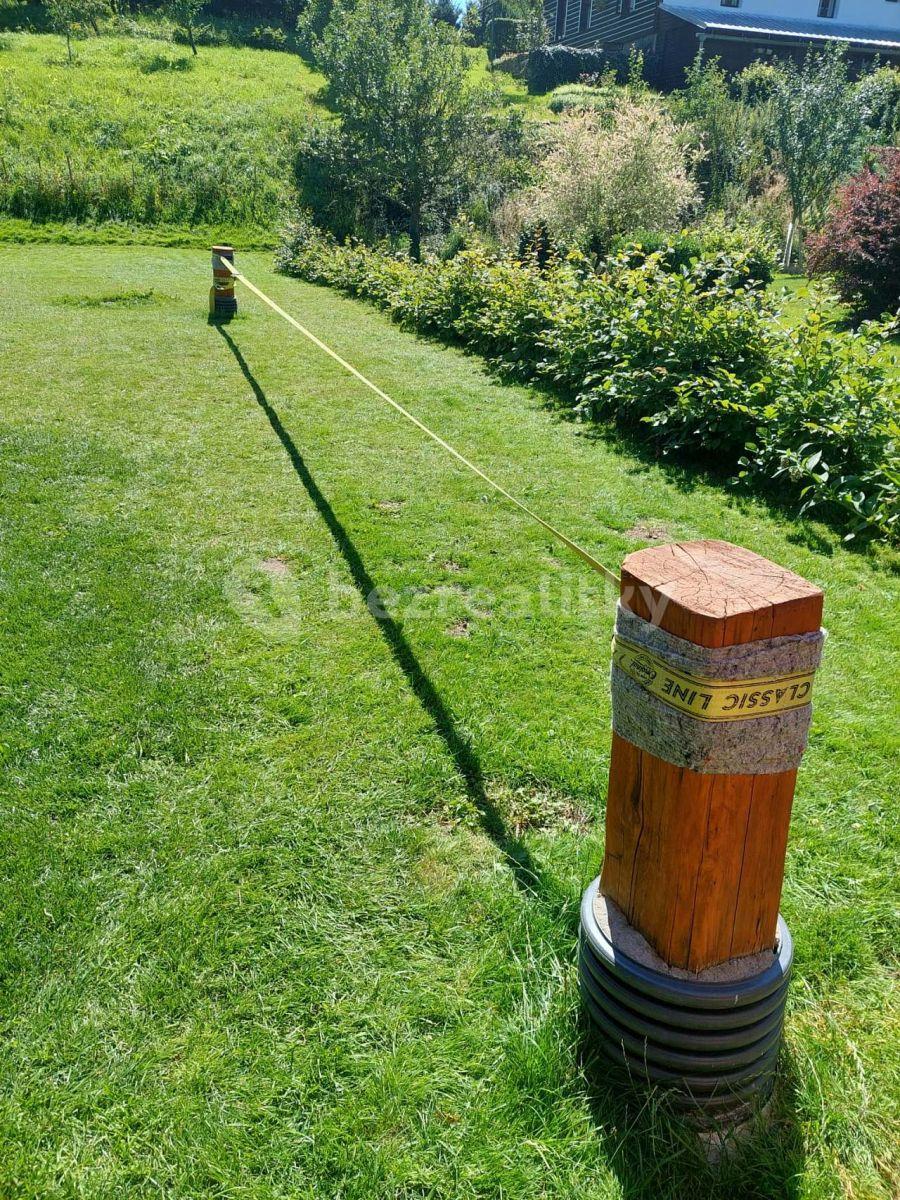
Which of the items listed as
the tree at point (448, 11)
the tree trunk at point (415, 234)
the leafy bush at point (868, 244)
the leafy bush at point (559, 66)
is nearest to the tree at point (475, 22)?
the tree at point (448, 11)

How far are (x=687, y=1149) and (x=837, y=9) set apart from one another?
48.8 metres

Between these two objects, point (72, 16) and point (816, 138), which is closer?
point (816, 138)

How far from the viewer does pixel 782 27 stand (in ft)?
115

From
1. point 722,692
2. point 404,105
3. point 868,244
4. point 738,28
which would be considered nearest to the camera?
point 722,692

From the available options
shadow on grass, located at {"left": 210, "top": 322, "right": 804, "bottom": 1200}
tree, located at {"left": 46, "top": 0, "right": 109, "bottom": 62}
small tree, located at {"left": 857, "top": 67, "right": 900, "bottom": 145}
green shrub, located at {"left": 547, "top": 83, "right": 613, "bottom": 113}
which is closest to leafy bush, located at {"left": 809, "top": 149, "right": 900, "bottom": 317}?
small tree, located at {"left": 857, "top": 67, "right": 900, "bottom": 145}

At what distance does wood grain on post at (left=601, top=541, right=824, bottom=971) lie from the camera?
1529 mm

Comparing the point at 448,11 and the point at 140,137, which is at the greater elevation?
the point at 448,11

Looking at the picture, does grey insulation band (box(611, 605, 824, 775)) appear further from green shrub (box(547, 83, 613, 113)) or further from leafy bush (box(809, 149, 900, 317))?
green shrub (box(547, 83, 613, 113))

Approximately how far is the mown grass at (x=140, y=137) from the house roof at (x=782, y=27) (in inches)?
638

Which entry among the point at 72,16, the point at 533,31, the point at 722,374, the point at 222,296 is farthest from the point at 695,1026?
the point at 533,31

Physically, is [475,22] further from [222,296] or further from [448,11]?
[222,296]

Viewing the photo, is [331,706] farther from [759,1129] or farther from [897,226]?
[897,226]

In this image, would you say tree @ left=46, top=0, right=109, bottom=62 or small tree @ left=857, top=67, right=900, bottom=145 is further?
tree @ left=46, top=0, right=109, bottom=62

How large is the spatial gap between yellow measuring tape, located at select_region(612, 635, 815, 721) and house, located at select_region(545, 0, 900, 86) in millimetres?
38885
